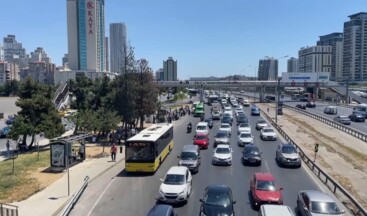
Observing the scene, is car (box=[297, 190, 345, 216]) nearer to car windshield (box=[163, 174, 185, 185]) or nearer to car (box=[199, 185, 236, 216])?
car (box=[199, 185, 236, 216])

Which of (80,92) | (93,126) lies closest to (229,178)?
(93,126)

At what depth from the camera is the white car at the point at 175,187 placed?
1930 cm

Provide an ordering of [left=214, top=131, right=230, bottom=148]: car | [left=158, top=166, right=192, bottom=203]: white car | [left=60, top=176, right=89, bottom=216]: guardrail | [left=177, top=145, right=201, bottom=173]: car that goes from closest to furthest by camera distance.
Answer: [left=60, top=176, right=89, bottom=216]: guardrail, [left=158, top=166, right=192, bottom=203]: white car, [left=177, top=145, right=201, bottom=173]: car, [left=214, top=131, right=230, bottom=148]: car

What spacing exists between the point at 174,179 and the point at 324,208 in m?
7.77

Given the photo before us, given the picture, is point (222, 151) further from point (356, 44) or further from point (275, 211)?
point (356, 44)

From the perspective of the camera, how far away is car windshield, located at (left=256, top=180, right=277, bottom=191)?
19297 millimetres

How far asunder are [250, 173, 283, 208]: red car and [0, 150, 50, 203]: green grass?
12.5 metres

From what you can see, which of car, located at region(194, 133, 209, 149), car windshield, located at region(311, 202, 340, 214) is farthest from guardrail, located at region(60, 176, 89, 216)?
car, located at region(194, 133, 209, 149)

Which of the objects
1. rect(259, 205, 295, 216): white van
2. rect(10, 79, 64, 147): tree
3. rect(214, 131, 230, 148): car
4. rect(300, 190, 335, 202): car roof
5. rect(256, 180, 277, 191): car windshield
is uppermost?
rect(10, 79, 64, 147): tree

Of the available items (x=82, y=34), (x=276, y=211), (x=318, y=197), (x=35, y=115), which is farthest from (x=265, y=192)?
(x=82, y=34)

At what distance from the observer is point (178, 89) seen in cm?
14362

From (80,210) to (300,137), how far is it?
33.6 m

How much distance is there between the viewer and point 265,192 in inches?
749

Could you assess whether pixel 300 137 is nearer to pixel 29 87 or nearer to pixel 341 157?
pixel 341 157
